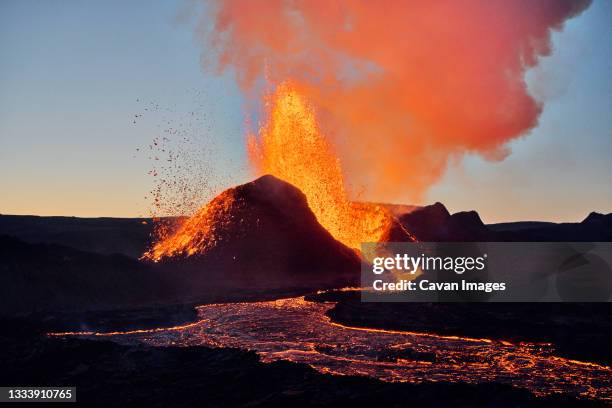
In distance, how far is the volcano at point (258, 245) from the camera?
1932 inches

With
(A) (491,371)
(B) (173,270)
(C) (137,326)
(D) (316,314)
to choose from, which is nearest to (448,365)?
(A) (491,371)

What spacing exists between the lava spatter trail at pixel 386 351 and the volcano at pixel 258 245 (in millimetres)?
14666

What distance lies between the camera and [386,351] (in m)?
24.5

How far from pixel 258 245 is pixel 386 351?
91.5ft

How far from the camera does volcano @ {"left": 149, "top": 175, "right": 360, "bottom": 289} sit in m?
49.1

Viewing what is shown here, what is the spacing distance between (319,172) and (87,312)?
31970 mm

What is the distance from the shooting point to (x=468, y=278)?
186 ft

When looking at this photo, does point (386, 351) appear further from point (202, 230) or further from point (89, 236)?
point (89, 236)

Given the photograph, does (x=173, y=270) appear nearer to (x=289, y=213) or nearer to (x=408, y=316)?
(x=289, y=213)

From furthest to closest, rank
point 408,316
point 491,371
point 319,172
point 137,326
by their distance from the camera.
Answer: point 319,172 < point 408,316 < point 137,326 < point 491,371

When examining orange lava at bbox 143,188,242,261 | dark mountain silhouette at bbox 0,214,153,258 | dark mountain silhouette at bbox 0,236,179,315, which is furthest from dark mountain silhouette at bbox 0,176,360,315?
dark mountain silhouette at bbox 0,214,153,258

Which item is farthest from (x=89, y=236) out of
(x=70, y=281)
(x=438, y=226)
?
(x=70, y=281)

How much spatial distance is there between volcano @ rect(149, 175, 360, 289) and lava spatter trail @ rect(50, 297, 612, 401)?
14666 millimetres

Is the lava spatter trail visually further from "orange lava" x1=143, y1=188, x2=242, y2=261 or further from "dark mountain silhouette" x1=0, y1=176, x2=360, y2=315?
"orange lava" x1=143, y1=188, x2=242, y2=261
